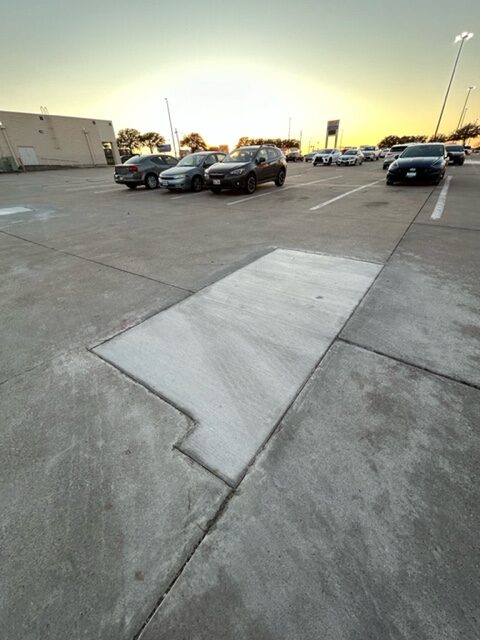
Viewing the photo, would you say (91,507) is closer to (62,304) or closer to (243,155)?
(62,304)

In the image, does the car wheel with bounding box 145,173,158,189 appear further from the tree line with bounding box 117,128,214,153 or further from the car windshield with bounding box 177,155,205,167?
the tree line with bounding box 117,128,214,153

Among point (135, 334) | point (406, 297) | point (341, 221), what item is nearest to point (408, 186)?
point (341, 221)

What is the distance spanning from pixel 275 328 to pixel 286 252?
2361mm

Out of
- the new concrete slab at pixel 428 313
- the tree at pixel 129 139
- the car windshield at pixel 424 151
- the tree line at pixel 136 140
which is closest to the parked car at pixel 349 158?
the car windshield at pixel 424 151

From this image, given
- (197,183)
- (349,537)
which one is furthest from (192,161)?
(349,537)

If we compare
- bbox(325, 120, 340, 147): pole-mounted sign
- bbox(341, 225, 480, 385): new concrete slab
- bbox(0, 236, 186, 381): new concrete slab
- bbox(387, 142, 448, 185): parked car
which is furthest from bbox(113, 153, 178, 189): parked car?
bbox(325, 120, 340, 147): pole-mounted sign

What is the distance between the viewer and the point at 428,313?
3043mm

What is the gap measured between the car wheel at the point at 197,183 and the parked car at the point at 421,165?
765cm

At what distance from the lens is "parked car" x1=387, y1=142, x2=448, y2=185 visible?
10680 mm

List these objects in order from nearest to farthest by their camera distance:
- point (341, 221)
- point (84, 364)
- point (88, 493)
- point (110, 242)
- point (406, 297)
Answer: point (88, 493) < point (84, 364) < point (406, 297) < point (110, 242) < point (341, 221)

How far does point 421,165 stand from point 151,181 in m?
11.2

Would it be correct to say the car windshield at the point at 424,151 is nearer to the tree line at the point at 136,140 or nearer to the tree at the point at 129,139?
the tree line at the point at 136,140

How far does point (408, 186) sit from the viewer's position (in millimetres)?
11875

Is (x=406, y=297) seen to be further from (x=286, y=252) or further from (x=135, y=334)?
(x=135, y=334)
